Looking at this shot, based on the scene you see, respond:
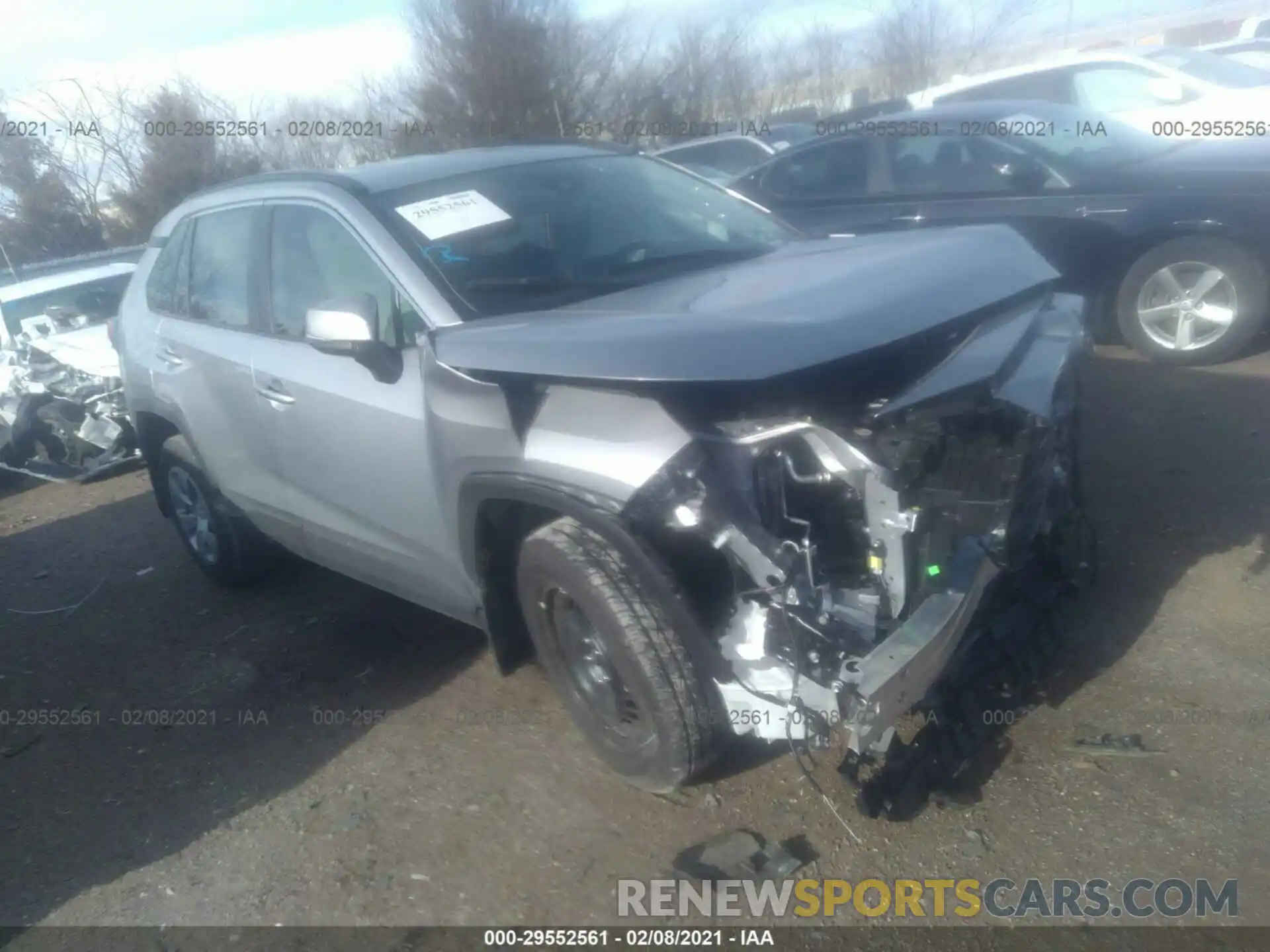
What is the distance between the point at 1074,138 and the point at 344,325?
18.6ft

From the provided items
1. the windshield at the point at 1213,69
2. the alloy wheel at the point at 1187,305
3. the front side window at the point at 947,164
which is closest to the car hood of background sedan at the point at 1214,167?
the alloy wheel at the point at 1187,305

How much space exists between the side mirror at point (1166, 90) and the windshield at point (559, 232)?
18.3ft

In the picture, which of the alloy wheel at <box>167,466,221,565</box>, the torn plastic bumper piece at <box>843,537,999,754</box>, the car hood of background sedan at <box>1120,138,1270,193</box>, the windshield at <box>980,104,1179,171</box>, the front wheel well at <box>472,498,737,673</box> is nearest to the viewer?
the torn plastic bumper piece at <box>843,537,999,754</box>

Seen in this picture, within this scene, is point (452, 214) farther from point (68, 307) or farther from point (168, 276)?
point (68, 307)

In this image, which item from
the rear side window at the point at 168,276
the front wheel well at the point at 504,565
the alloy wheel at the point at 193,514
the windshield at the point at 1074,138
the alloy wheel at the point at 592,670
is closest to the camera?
the alloy wheel at the point at 592,670

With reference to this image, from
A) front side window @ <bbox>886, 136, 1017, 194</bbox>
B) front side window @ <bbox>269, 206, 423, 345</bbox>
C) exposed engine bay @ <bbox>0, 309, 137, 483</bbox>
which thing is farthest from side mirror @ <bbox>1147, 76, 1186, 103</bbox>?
exposed engine bay @ <bbox>0, 309, 137, 483</bbox>

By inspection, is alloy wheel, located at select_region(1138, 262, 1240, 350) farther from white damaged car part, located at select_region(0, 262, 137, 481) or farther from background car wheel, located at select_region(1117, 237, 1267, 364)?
white damaged car part, located at select_region(0, 262, 137, 481)

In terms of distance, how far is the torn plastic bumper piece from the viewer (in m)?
2.38

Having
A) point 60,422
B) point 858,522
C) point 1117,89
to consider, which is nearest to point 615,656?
point 858,522

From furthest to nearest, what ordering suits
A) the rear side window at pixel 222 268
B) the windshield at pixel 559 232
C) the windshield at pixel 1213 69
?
the windshield at pixel 1213 69, the rear side window at pixel 222 268, the windshield at pixel 559 232

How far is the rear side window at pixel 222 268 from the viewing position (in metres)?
4.07

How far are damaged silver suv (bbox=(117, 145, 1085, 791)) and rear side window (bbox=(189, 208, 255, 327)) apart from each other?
0.06 meters

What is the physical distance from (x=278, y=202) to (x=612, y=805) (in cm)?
257

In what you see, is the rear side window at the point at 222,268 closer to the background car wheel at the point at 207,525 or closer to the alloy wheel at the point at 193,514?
the background car wheel at the point at 207,525
